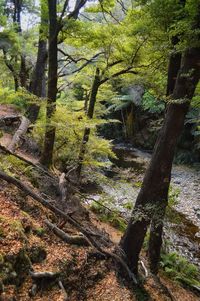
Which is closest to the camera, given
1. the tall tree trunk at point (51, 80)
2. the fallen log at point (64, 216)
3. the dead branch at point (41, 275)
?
the dead branch at point (41, 275)

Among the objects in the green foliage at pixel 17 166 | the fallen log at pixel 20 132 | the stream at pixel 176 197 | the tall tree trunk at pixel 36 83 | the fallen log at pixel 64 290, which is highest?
the tall tree trunk at pixel 36 83

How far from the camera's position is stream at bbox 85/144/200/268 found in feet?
24.7

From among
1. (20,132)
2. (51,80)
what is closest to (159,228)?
(51,80)

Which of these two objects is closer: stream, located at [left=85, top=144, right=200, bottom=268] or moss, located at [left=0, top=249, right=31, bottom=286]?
moss, located at [left=0, top=249, right=31, bottom=286]

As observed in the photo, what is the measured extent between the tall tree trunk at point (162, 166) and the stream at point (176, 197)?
0.54 m

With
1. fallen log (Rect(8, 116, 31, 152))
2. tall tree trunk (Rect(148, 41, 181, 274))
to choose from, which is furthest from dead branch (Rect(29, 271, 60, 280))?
fallen log (Rect(8, 116, 31, 152))

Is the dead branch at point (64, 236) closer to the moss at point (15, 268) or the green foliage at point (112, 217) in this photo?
the moss at point (15, 268)

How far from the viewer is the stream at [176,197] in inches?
296

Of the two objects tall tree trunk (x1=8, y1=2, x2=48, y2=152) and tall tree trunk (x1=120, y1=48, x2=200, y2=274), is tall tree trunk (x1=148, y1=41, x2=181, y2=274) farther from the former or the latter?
tall tree trunk (x1=8, y1=2, x2=48, y2=152)

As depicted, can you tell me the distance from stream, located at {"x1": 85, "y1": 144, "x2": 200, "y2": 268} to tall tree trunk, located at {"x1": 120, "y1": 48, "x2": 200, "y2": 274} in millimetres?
535

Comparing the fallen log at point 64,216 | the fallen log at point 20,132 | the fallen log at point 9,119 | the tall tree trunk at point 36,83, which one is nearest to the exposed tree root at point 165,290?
the fallen log at point 64,216

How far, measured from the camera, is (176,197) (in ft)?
19.2

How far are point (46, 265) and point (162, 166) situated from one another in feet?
6.84

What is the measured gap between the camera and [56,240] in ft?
13.5
